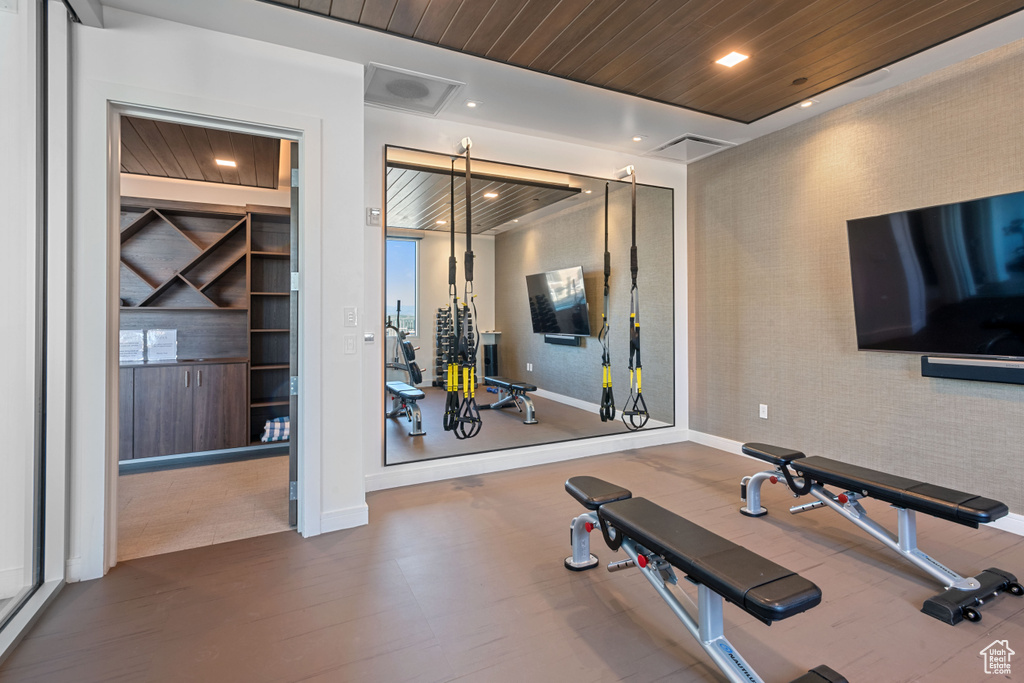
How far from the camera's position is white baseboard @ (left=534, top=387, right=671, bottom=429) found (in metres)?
5.08

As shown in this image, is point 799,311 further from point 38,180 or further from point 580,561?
point 38,180

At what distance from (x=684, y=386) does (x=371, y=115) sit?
12.7ft

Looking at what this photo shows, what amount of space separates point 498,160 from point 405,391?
2.18m

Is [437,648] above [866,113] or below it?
below

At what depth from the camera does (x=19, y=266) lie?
2.20 meters

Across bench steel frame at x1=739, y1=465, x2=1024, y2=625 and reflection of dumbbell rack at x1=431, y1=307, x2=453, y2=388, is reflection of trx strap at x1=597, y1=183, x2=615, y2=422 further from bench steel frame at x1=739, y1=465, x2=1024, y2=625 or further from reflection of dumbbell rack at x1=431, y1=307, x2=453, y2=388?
bench steel frame at x1=739, y1=465, x2=1024, y2=625

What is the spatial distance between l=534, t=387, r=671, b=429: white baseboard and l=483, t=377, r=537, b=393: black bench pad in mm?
150

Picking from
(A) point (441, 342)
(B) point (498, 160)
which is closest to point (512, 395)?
(A) point (441, 342)

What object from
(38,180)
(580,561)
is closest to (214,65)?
(38,180)

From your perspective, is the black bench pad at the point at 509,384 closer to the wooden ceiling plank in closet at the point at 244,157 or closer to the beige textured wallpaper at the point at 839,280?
the beige textured wallpaper at the point at 839,280

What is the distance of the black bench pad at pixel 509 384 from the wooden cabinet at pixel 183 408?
266cm

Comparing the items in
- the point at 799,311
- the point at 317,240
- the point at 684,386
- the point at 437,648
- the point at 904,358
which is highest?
the point at 317,240

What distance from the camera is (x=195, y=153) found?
4.05 meters

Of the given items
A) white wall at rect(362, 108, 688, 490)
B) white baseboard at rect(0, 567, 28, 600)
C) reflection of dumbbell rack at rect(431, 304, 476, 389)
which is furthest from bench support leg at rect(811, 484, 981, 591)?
white baseboard at rect(0, 567, 28, 600)
